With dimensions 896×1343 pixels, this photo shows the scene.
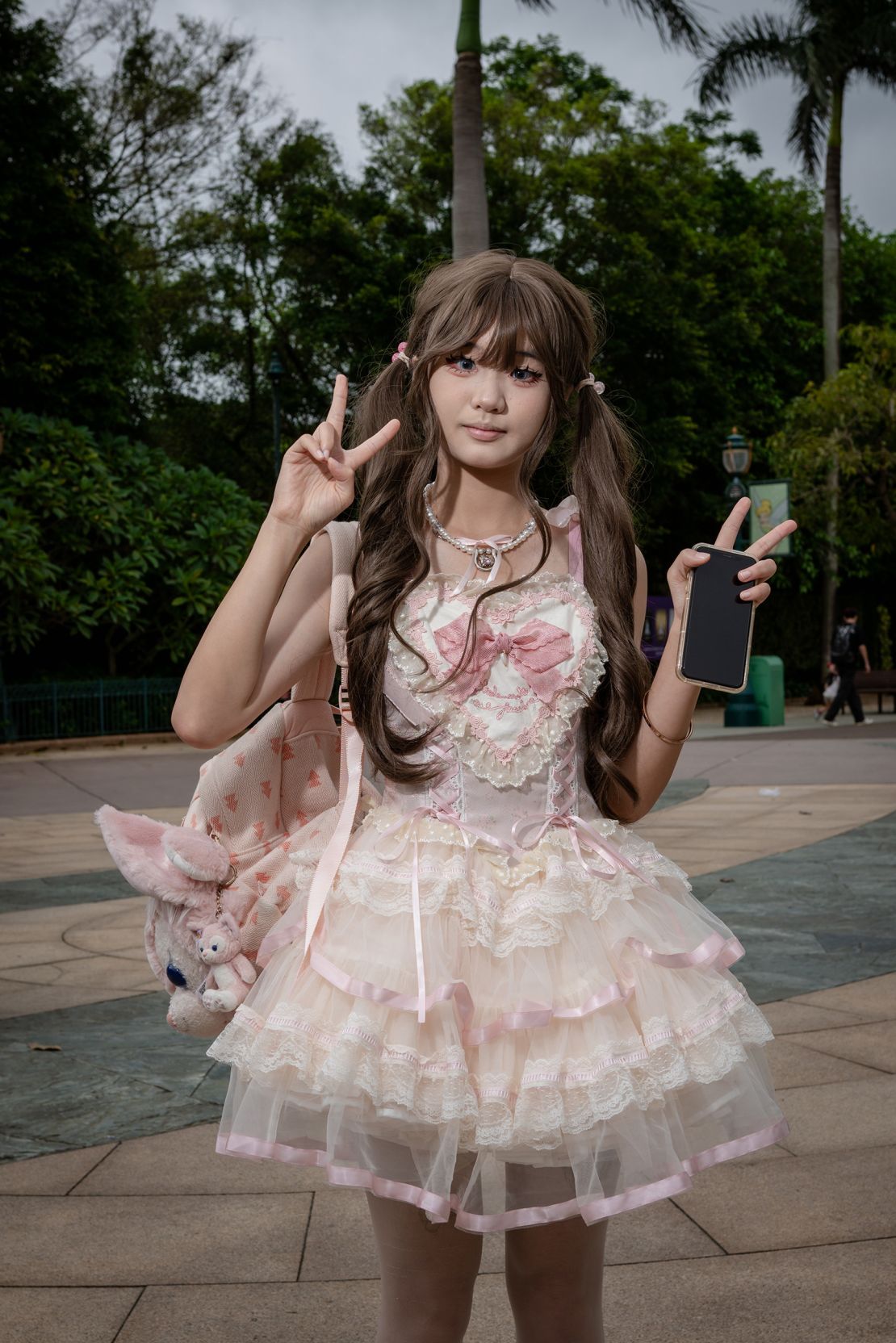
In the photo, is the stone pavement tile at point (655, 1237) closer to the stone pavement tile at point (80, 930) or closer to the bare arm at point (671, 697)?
the bare arm at point (671, 697)

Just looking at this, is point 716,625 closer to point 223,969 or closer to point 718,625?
point 718,625

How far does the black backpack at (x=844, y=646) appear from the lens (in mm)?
18891

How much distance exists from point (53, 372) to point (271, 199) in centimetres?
1014

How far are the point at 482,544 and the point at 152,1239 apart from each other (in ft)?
6.64

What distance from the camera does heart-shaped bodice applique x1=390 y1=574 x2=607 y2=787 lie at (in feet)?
6.84

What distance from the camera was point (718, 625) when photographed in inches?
83.1

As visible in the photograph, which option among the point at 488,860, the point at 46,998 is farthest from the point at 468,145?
the point at 488,860

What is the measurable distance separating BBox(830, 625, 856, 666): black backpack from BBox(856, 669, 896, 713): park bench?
11.2 feet

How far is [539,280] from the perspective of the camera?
7.07 feet

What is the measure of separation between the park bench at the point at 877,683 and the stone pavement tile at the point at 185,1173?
66.9 feet

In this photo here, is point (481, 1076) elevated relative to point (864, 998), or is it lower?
elevated

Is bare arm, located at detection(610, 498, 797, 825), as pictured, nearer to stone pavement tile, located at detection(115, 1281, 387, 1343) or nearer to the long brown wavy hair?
the long brown wavy hair

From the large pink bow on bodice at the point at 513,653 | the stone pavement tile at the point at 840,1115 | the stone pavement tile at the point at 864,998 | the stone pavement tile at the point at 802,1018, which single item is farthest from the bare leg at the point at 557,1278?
the stone pavement tile at the point at 864,998

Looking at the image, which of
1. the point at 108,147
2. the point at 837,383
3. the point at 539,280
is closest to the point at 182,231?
the point at 108,147
